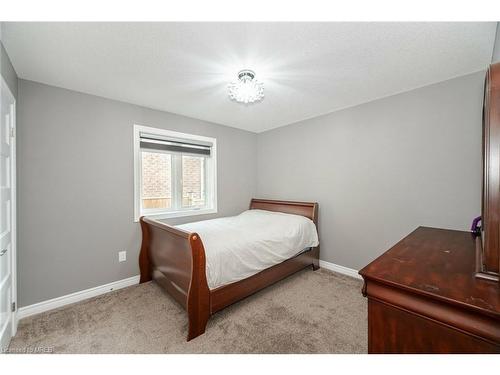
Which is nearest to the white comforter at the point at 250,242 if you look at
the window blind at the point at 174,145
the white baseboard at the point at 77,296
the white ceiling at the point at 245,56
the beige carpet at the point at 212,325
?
the beige carpet at the point at 212,325

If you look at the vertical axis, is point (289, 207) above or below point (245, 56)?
below

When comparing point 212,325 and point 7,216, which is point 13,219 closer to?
point 7,216

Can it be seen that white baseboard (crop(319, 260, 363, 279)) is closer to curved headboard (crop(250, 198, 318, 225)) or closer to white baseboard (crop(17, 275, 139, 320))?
curved headboard (crop(250, 198, 318, 225))

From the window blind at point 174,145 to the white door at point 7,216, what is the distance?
3.92 ft

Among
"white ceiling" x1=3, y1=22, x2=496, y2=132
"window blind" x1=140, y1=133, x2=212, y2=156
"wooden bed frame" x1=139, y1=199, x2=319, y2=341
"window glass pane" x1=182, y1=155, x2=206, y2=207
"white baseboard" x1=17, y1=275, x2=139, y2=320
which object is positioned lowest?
"white baseboard" x1=17, y1=275, x2=139, y2=320

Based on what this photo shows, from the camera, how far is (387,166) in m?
2.51

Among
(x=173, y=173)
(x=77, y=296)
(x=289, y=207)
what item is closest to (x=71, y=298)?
(x=77, y=296)

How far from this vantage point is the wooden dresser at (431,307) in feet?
2.33

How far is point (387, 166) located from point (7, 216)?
3.70 metres

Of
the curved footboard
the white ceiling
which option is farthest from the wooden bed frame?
the white ceiling

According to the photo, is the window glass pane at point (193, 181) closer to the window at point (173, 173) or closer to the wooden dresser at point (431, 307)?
the window at point (173, 173)

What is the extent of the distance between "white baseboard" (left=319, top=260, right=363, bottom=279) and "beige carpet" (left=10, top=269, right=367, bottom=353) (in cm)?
38

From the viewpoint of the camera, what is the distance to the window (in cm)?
282
